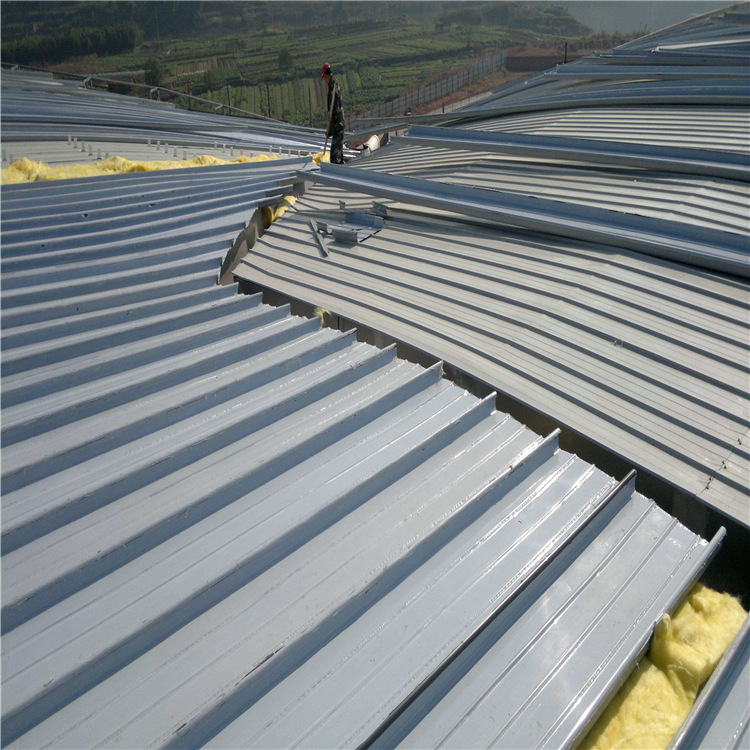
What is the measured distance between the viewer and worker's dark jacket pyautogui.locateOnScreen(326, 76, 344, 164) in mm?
8875

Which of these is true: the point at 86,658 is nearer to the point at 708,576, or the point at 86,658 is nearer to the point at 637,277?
the point at 708,576

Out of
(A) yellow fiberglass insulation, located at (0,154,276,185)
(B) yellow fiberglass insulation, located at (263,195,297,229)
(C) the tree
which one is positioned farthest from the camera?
(C) the tree

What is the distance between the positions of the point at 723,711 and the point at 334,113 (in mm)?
8913

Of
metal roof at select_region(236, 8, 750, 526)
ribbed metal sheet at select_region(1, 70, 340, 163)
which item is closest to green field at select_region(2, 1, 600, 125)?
ribbed metal sheet at select_region(1, 70, 340, 163)

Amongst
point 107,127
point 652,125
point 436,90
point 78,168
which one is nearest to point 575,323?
point 652,125

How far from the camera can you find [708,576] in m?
3.60

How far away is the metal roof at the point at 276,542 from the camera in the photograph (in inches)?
87.4

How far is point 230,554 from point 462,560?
1.10 metres

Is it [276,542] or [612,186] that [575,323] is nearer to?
[612,186]

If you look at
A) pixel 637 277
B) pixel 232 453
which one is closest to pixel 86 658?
pixel 232 453

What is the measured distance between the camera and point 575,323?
481 cm

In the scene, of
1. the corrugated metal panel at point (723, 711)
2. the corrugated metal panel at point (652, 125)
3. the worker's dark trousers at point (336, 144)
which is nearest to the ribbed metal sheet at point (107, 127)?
the worker's dark trousers at point (336, 144)

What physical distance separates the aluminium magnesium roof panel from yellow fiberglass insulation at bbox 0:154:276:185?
127 inches

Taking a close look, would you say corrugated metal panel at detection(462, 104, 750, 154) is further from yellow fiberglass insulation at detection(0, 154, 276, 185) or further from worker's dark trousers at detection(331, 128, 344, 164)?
yellow fiberglass insulation at detection(0, 154, 276, 185)
